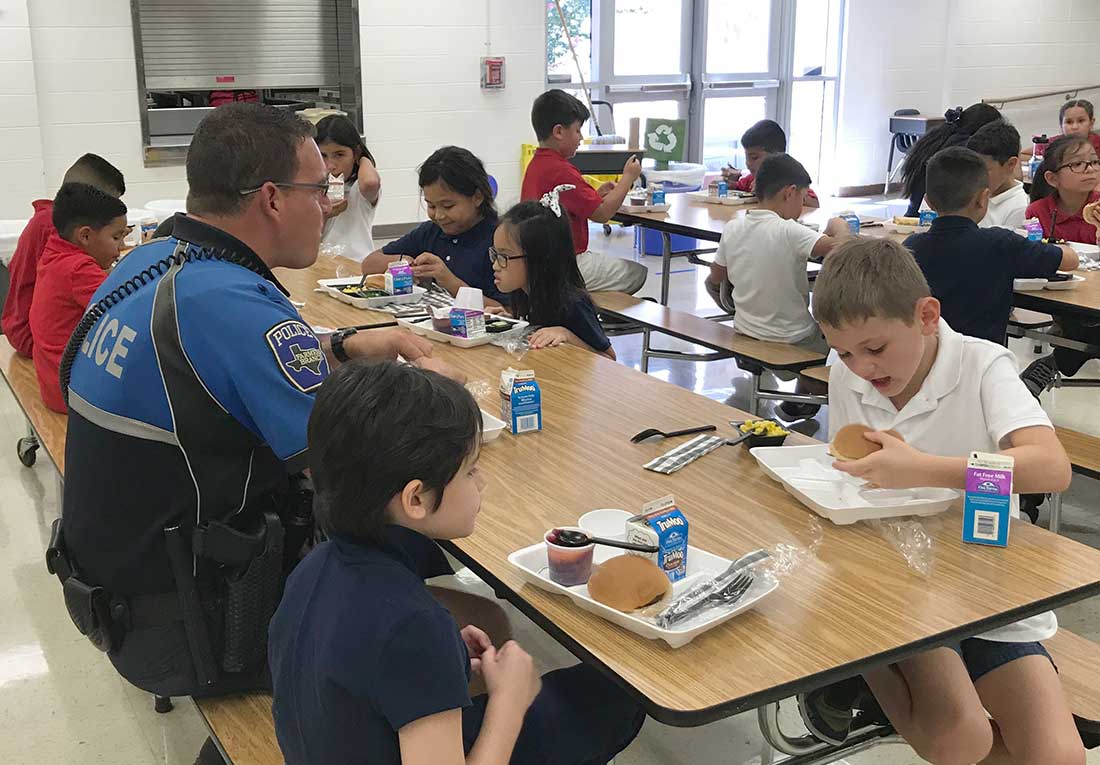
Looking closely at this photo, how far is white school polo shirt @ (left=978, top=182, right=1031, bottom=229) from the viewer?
507 centimetres

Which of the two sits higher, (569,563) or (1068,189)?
(1068,189)

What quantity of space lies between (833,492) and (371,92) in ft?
22.1

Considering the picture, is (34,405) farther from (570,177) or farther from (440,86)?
(440,86)

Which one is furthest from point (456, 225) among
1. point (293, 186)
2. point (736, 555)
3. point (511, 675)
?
point (511, 675)

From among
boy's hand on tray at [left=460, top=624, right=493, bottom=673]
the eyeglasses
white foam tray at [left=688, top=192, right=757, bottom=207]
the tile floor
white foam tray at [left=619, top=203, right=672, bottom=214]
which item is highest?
the eyeglasses

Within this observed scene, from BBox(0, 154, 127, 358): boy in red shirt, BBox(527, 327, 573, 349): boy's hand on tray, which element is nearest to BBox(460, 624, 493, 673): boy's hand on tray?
BBox(527, 327, 573, 349): boy's hand on tray

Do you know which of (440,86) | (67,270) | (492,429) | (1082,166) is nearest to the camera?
(492,429)

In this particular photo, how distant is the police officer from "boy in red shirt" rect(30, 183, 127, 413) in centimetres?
136

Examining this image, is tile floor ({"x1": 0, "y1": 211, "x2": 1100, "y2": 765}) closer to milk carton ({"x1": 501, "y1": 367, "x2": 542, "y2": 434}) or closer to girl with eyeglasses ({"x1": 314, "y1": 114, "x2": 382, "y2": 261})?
milk carton ({"x1": 501, "y1": 367, "x2": 542, "y2": 434})

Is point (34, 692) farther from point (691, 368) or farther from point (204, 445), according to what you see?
point (691, 368)

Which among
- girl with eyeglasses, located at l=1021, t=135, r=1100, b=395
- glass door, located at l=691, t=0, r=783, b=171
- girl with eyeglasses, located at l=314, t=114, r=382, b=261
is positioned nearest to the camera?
girl with eyeglasses, located at l=1021, t=135, r=1100, b=395

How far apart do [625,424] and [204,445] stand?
994mm

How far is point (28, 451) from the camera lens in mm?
4496

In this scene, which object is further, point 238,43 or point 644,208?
point 238,43
